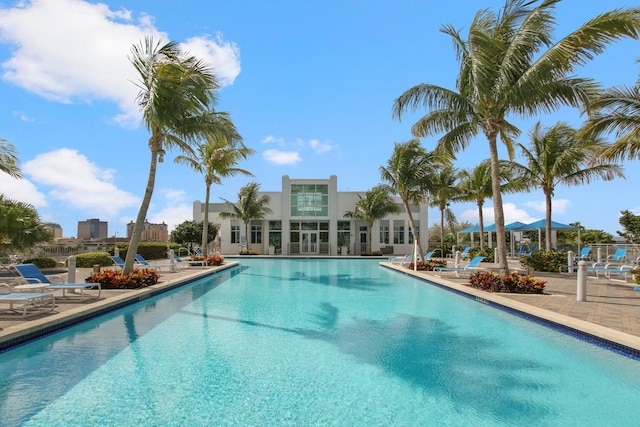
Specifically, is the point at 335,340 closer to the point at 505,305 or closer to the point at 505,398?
the point at 505,398

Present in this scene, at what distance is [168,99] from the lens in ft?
33.7

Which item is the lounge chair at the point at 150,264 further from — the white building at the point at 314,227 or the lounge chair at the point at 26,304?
the white building at the point at 314,227

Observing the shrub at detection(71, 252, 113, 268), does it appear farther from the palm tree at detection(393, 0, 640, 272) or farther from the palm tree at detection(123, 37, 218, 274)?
the palm tree at detection(393, 0, 640, 272)

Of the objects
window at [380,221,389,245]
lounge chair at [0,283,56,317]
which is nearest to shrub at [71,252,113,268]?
lounge chair at [0,283,56,317]

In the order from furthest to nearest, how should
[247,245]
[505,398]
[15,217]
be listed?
[247,245] → [15,217] → [505,398]

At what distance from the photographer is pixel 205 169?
20016 millimetres

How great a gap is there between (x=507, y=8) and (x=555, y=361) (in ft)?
27.7

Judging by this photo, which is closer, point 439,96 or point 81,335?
point 81,335

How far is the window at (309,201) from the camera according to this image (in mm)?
32406

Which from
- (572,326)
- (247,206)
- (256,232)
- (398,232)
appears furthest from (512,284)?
(256,232)

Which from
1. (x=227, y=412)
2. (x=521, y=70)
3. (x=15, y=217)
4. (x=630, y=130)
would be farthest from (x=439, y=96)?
(x=15, y=217)

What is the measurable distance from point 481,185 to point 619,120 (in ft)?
42.1

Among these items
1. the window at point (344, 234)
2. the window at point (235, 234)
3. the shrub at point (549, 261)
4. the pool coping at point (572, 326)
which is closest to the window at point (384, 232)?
the window at point (344, 234)

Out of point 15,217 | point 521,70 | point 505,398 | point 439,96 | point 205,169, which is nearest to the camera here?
point 505,398
